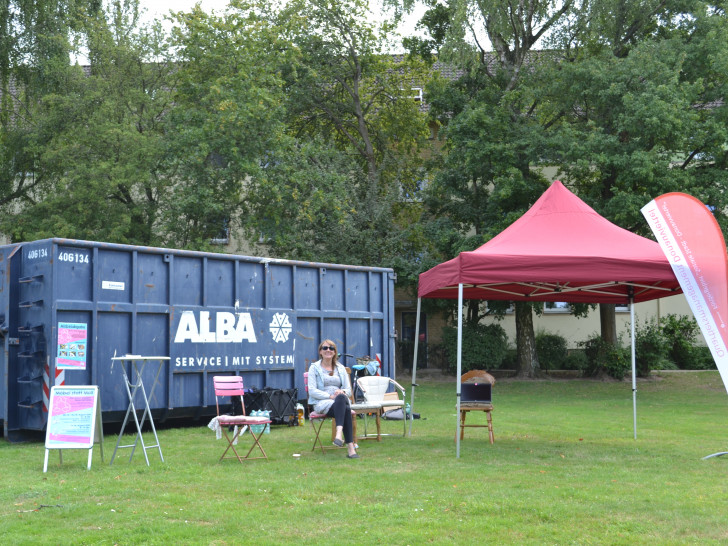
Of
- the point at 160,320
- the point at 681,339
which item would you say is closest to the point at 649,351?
the point at 681,339

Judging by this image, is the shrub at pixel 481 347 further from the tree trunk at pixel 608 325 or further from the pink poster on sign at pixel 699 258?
the pink poster on sign at pixel 699 258

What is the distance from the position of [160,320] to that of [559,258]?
6.12 m

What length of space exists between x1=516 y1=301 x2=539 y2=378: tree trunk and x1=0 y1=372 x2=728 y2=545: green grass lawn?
13.8m

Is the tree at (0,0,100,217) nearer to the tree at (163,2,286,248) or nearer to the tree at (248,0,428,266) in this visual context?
the tree at (163,2,286,248)

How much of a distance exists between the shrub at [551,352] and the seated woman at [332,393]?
20.3 meters

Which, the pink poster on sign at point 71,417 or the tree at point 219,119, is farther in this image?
the tree at point 219,119

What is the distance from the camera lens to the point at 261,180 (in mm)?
23281

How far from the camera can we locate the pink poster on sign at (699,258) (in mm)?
8852

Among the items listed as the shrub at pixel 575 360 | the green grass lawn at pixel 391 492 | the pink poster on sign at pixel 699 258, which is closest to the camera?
the green grass lawn at pixel 391 492

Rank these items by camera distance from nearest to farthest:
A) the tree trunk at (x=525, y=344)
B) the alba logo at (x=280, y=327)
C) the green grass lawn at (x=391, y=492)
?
the green grass lawn at (x=391, y=492) < the alba logo at (x=280, y=327) < the tree trunk at (x=525, y=344)

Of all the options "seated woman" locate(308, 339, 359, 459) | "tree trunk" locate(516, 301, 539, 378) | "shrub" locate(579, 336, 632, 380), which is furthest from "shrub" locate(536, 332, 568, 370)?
"seated woman" locate(308, 339, 359, 459)

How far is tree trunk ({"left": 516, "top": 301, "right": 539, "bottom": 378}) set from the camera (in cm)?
2662

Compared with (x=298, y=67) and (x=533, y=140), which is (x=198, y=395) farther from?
(x=298, y=67)

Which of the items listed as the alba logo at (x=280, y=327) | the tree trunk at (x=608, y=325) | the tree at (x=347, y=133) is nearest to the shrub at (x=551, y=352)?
the tree trunk at (x=608, y=325)
